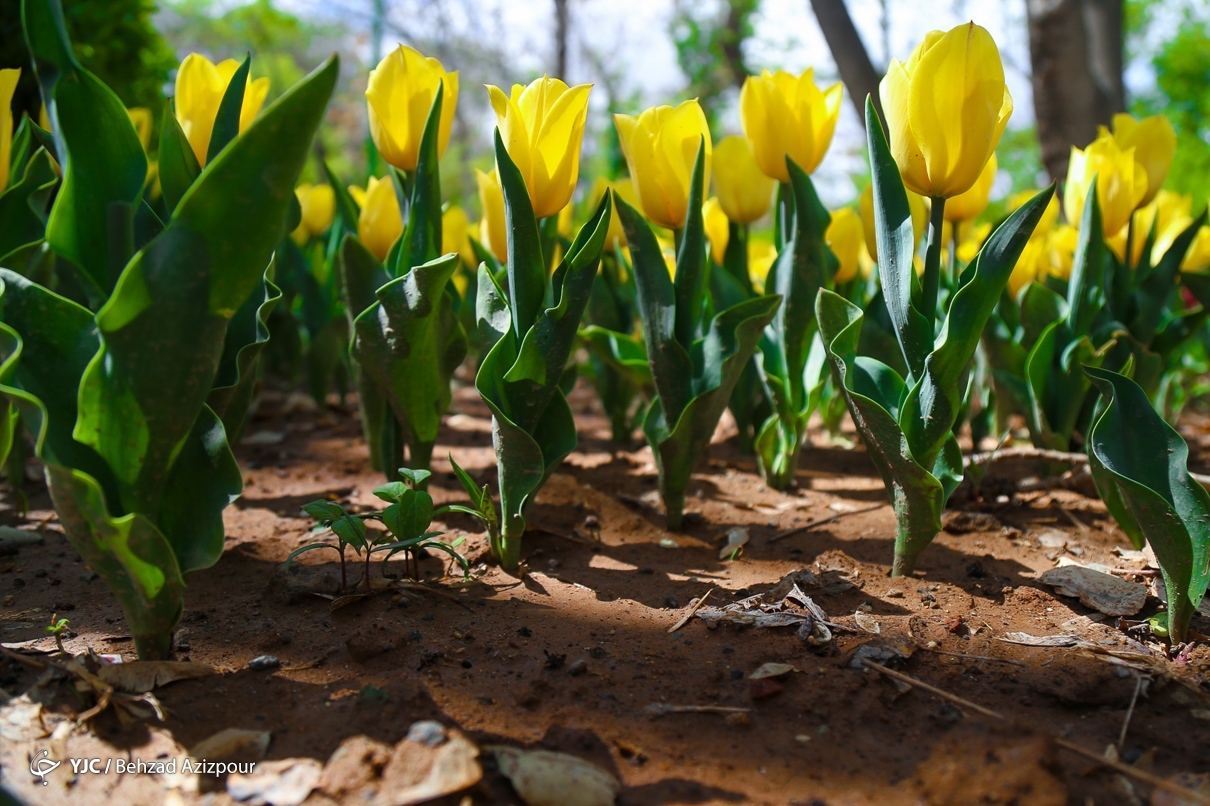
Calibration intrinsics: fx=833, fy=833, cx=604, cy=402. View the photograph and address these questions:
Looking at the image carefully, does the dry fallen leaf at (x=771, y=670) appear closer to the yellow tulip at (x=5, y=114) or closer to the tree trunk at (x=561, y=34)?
the yellow tulip at (x=5, y=114)

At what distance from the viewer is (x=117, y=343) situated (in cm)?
104

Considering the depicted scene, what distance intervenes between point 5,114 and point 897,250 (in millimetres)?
1604

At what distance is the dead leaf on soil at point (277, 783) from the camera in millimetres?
997

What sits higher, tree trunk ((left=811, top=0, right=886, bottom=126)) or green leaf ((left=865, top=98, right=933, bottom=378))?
tree trunk ((left=811, top=0, right=886, bottom=126))

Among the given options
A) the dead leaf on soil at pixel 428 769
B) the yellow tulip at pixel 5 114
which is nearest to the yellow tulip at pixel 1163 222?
the dead leaf on soil at pixel 428 769

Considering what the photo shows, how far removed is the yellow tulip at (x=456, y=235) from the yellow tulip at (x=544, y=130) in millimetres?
1082

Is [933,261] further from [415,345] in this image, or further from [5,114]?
[5,114]

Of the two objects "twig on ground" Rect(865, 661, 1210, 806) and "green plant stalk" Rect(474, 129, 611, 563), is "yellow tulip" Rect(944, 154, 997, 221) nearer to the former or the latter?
"green plant stalk" Rect(474, 129, 611, 563)

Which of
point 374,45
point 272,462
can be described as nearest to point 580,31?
point 374,45

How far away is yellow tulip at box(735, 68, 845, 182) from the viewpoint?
2000 mm

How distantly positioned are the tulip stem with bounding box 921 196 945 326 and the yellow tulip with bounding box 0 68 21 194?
157 centimetres

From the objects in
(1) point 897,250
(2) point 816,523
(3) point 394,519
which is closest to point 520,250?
(3) point 394,519

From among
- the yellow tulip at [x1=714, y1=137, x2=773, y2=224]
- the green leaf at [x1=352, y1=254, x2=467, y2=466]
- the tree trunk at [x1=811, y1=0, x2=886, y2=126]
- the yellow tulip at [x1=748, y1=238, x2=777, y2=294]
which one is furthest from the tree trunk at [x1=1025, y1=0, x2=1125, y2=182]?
the green leaf at [x1=352, y1=254, x2=467, y2=466]

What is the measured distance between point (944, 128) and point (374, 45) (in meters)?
11.6
